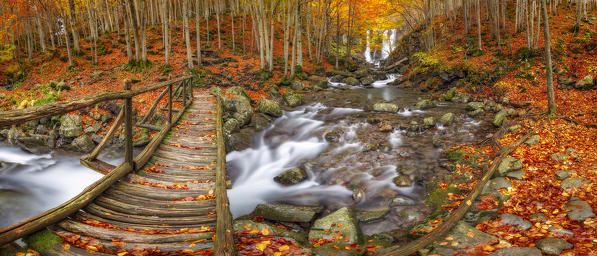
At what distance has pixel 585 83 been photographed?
35.7 feet

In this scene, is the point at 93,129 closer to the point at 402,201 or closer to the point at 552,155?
the point at 402,201

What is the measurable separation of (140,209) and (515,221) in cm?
576

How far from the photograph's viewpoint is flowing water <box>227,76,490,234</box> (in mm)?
6770

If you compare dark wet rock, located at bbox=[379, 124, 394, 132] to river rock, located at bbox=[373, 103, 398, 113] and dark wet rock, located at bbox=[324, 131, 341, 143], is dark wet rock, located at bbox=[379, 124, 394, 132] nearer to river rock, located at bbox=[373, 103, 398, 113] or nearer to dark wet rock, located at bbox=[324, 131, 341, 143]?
dark wet rock, located at bbox=[324, 131, 341, 143]

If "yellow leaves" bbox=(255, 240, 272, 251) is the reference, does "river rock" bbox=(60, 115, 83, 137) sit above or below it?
above

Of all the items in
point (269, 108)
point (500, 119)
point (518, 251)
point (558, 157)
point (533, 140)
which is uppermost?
point (269, 108)

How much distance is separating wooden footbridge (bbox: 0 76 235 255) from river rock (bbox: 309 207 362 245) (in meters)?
1.83

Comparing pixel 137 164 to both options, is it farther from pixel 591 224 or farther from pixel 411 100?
pixel 411 100

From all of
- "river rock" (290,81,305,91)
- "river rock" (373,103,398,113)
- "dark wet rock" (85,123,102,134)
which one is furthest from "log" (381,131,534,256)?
"river rock" (290,81,305,91)

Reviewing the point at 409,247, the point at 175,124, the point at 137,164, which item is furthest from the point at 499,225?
the point at 175,124

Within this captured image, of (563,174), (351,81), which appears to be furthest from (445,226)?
(351,81)

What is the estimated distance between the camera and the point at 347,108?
15.3 metres

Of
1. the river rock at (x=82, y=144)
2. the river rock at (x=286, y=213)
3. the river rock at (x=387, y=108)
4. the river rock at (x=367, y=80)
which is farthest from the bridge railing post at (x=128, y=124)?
the river rock at (x=367, y=80)

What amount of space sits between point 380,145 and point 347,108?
227 inches
